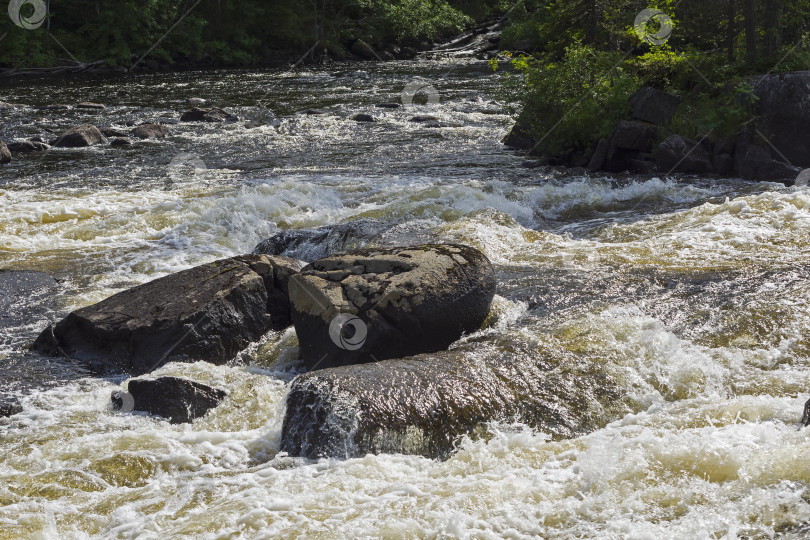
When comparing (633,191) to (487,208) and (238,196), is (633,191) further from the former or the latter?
(238,196)

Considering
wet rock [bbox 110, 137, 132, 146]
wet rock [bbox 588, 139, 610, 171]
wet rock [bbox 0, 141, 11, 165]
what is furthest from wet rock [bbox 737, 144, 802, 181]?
wet rock [bbox 0, 141, 11, 165]

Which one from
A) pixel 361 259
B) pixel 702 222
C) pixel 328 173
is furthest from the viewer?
pixel 328 173

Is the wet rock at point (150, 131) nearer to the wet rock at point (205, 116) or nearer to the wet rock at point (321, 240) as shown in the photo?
the wet rock at point (205, 116)

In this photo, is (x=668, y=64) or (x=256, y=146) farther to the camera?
(x=256, y=146)

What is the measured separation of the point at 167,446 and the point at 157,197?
324 inches

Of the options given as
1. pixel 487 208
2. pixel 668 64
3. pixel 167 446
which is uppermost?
pixel 668 64

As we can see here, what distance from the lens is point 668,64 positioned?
1595 cm

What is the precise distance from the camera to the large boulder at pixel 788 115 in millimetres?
13359

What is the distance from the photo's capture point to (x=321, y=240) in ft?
33.3

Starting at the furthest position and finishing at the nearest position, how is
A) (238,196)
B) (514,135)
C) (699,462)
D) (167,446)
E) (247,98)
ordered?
(247,98)
(514,135)
(238,196)
(167,446)
(699,462)

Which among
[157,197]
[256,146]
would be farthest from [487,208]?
[256,146]

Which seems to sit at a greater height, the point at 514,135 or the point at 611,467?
the point at 514,135

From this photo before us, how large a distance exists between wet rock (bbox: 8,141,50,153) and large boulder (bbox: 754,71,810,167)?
14.8 metres

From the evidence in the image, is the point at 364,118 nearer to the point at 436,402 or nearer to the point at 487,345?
the point at 487,345
